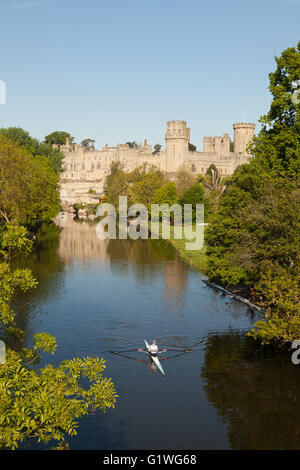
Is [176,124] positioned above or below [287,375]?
above

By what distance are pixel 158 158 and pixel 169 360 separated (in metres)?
133

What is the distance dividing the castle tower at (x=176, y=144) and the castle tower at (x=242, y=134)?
69.5 feet

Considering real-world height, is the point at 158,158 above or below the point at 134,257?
above

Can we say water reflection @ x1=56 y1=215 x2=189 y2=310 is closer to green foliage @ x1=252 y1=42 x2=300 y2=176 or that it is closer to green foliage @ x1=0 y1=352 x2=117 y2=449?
green foliage @ x1=252 y1=42 x2=300 y2=176

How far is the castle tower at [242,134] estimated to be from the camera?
154 metres

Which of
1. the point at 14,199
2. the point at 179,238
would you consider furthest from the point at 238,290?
the point at 179,238

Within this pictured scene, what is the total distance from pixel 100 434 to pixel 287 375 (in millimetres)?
8708

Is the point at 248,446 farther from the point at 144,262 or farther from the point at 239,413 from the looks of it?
the point at 144,262

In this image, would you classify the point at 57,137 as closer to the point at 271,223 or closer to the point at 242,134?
the point at 242,134

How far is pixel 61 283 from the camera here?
3841 cm

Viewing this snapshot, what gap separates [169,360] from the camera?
880 inches

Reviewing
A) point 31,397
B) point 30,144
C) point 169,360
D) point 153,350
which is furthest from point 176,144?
point 31,397

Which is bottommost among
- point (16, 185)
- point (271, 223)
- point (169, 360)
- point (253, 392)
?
point (253, 392)

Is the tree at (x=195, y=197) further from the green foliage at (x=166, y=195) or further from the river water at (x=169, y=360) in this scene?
the river water at (x=169, y=360)
